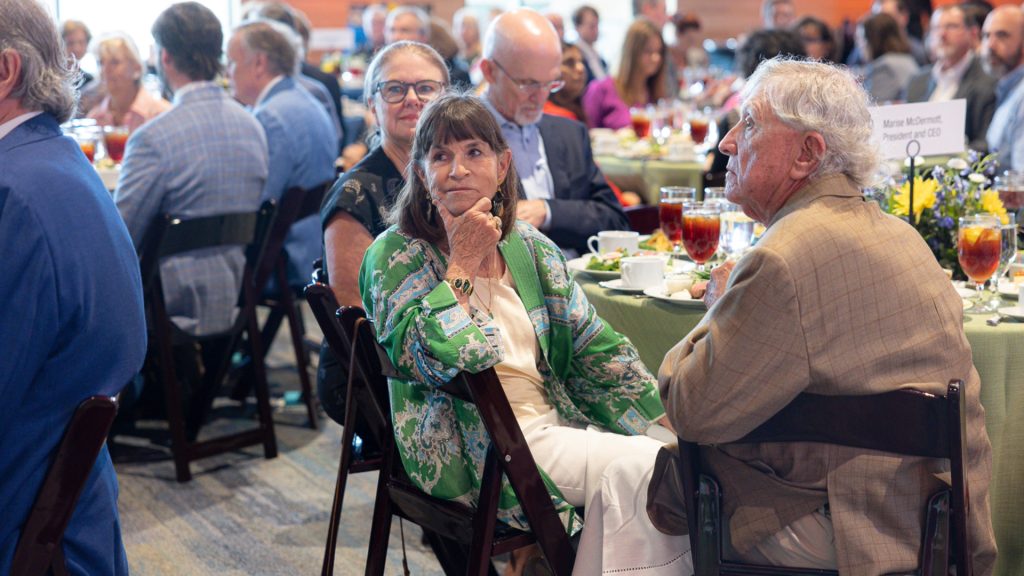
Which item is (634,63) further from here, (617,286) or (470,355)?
(470,355)

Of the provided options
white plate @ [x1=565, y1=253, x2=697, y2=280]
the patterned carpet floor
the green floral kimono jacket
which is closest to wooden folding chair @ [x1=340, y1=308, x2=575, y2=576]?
the green floral kimono jacket

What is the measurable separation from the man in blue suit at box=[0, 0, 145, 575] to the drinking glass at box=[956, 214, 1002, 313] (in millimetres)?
1770

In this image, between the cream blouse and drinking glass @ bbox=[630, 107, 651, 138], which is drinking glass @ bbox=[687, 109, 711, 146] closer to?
drinking glass @ bbox=[630, 107, 651, 138]

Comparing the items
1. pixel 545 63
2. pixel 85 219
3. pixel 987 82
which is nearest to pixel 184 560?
pixel 85 219

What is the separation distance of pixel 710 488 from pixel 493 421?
391 mm

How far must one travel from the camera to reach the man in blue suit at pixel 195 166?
382 centimetres

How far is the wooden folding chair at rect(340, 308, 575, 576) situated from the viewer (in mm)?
2023

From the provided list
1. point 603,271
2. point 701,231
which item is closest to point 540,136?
point 603,271

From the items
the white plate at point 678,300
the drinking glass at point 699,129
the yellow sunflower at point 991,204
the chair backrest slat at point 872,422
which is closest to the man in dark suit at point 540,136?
the white plate at point 678,300

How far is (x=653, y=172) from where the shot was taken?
5758 mm

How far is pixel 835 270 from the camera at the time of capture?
1.75m

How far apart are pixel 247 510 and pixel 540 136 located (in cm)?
153

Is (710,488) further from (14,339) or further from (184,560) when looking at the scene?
(184,560)

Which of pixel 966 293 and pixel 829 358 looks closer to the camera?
pixel 829 358
